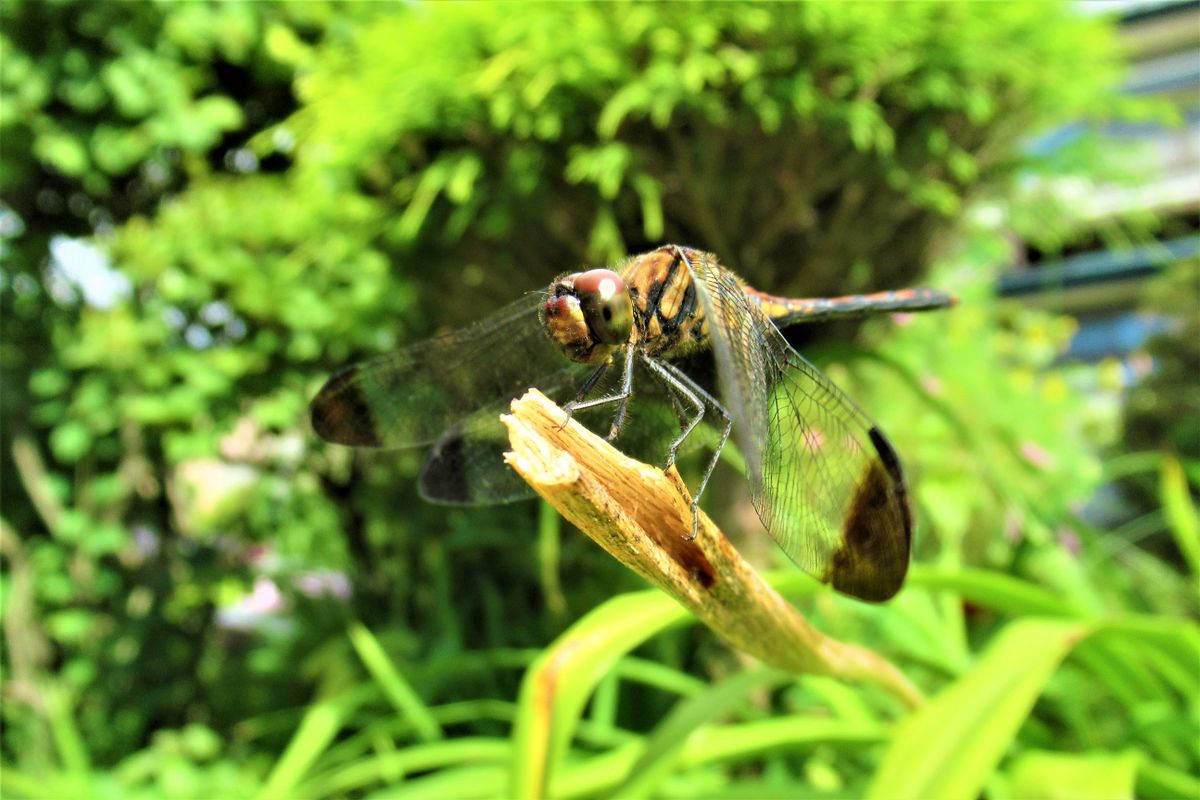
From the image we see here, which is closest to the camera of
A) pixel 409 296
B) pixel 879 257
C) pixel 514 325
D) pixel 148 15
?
pixel 514 325

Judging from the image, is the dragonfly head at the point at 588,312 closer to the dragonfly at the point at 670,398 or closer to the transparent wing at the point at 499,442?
the dragonfly at the point at 670,398

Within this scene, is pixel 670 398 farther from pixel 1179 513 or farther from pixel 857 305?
pixel 1179 513

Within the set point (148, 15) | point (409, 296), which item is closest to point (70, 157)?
point (148, 15)

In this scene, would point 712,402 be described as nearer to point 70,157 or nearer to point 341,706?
point 341,706

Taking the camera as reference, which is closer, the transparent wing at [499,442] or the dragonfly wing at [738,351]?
the dragonfly wing at [738,351]

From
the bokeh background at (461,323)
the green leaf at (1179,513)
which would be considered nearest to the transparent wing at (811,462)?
the bokeh background at (461,323)

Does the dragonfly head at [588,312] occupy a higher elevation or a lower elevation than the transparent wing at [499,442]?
Answer: higher
